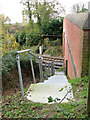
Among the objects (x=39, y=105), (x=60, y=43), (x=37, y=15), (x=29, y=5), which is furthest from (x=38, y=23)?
(x=39, y=105)

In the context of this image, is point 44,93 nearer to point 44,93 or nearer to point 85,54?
point 44,93

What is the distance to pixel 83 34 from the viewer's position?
3373mm

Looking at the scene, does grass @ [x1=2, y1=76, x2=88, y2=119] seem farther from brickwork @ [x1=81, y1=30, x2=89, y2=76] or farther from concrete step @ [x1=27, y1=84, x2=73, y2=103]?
brickwork @ [x1=81, y1=30, x2=89, y2=76]

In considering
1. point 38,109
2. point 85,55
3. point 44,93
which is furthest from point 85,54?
point 38,109

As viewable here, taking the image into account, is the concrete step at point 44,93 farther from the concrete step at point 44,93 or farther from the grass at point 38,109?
the grass at point 38,109

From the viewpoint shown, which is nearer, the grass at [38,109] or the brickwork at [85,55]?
the grass at [38,109]

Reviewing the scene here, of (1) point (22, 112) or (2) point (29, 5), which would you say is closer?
(1) point (22, 112)

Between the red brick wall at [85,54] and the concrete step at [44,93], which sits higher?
the red brick wall at [85,54]

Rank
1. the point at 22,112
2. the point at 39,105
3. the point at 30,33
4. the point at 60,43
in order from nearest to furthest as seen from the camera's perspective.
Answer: the point at 22,112
the point at 39,105
the point at 60,43
the point at 30,33

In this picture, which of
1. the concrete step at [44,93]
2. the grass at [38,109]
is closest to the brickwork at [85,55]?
the concrete step at [44,93]

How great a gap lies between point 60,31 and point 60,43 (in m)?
1.89

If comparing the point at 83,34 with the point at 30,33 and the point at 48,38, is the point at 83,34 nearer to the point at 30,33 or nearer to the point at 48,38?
the point at 48,38

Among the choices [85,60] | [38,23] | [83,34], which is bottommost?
[85,60]

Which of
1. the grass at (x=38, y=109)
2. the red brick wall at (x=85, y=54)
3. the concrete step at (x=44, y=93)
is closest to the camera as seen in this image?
the grass at (x=38, y=109)
